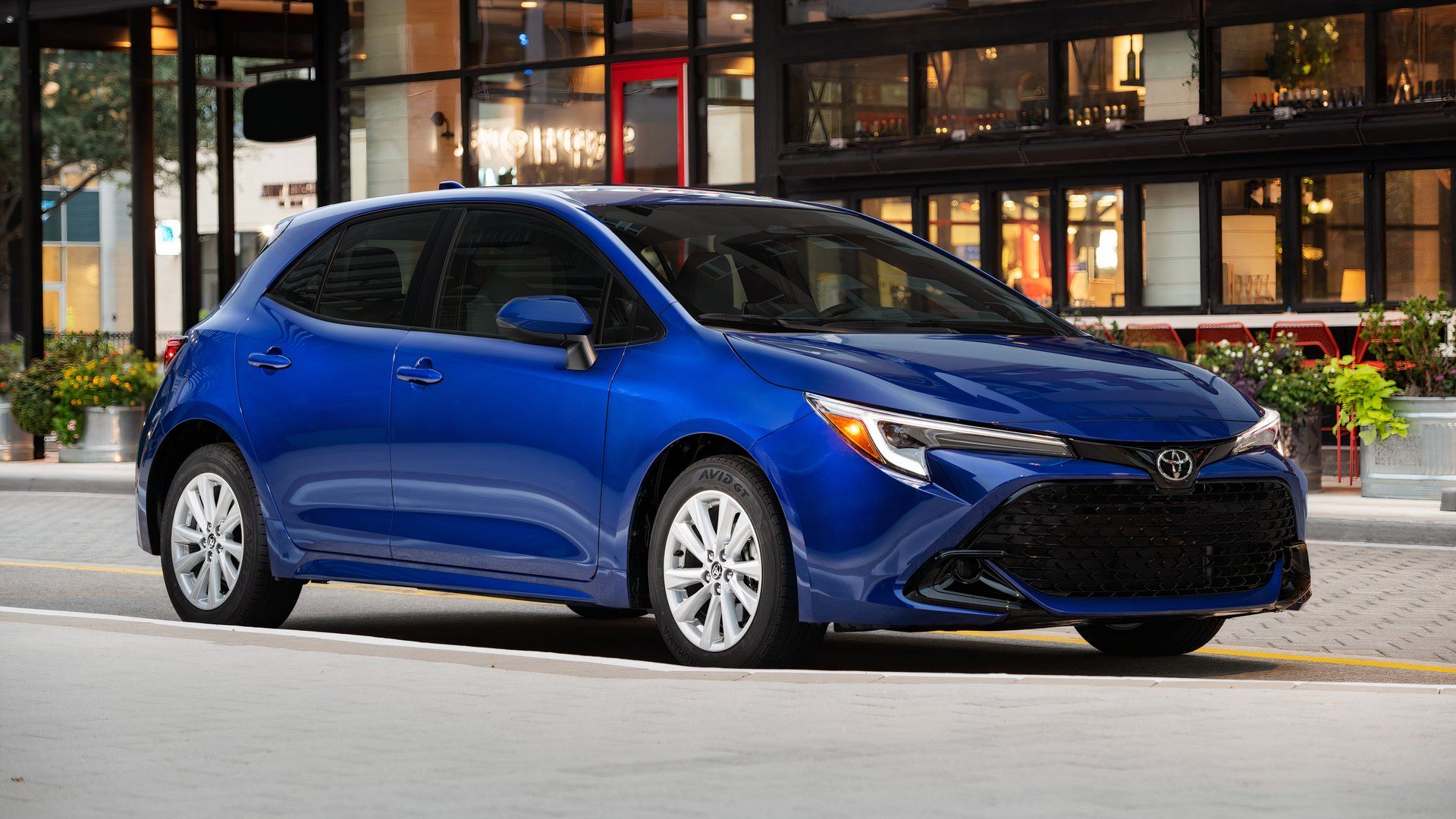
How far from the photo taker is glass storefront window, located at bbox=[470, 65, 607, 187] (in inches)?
1059

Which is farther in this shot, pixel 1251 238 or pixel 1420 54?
pixel 1251 238

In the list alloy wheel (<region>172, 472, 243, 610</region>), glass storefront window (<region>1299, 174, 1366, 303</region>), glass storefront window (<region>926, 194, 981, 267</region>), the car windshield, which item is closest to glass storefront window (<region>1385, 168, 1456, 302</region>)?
glass storefront window (<region>1299, 174, 1366, 303</region>)

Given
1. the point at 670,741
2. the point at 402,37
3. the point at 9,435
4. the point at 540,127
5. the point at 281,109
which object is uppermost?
the point at 402,37

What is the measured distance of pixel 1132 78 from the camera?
73.4ft

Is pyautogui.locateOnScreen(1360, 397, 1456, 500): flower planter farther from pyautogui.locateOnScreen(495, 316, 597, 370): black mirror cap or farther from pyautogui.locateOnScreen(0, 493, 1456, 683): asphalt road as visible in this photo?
pyautogui.locateOnScreen(495, 316, 597, 370): black mirror cap

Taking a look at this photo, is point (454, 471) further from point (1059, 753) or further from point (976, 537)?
point (1059, 753)

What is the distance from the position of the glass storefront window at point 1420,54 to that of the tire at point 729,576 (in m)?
14.4

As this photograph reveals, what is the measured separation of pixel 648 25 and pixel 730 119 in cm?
160

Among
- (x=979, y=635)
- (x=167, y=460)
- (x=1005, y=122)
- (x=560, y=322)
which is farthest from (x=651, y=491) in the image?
(x=1005, y=122)

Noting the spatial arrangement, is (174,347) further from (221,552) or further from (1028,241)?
(1028,241)

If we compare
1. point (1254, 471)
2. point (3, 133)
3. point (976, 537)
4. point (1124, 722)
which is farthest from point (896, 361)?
point (3, 133)

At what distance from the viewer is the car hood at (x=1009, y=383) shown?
23.8ft

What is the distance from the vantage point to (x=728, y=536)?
754 centimetres

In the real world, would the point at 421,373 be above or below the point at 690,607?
above
